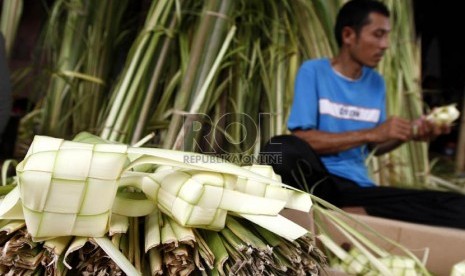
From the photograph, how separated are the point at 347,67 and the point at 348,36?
0.10 meters

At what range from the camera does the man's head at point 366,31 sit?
1666 millimetres

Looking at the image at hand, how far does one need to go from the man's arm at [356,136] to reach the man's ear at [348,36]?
1.09ft

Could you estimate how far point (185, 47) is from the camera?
1.80 m

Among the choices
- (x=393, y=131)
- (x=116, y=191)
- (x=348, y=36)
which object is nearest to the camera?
(x=116, y=191)

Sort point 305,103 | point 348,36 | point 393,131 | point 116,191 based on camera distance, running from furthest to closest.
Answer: point 348,36
point 305,103
point 393,131
point 116,191

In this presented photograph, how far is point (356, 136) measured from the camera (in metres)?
1.52

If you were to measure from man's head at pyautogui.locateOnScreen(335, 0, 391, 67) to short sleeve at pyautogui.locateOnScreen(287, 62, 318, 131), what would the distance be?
0.56 ft

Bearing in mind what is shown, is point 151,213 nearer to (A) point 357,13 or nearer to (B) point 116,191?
(B) point 116,191

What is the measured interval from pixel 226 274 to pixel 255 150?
3.36 ft

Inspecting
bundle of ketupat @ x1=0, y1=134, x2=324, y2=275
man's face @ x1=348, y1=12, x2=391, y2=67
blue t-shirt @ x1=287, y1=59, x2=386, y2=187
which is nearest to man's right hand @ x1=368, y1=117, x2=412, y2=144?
blue t-shirt @ x1=287, y1=59, x2=386, y2=187

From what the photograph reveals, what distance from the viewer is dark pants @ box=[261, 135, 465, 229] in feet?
4.49

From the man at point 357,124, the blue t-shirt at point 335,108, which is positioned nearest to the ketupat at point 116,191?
the man at point 357,124

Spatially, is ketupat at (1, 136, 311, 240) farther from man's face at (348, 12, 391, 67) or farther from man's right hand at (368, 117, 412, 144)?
man's face at (348, 12, 391, 67)

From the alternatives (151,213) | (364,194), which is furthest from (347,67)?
(151,213)
